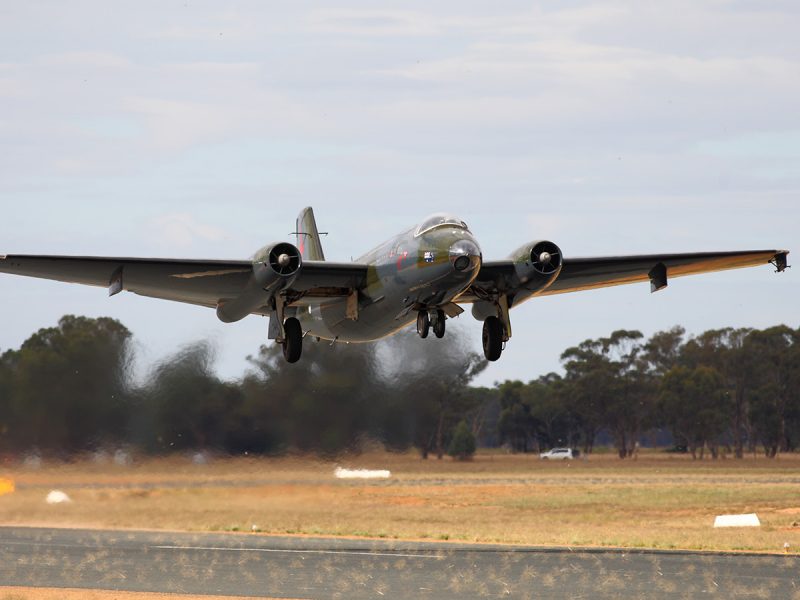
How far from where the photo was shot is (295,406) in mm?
36250

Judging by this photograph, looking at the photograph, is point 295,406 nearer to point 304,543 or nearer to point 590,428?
point 304,543

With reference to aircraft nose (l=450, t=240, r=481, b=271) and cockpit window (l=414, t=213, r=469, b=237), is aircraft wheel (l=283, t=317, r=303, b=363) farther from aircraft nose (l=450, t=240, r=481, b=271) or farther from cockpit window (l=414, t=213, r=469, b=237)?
aircraft nose (l=450, t=240, r=481, b=271)

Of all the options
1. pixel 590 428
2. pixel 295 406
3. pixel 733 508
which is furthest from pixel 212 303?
pixel 590 428

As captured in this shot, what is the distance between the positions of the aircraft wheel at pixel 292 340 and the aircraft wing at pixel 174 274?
88 cm

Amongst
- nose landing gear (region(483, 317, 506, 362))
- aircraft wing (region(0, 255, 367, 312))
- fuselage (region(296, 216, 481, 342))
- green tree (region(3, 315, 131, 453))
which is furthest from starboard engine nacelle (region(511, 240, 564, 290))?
green tree (region(3, 315, 131, 453))

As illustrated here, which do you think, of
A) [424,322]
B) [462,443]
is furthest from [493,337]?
[462,443]

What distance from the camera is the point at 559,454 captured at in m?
106

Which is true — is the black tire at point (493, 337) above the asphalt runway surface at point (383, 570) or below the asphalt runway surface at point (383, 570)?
above

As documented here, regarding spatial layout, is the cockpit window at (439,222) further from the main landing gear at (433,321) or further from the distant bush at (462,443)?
the distant bush at (462,443)

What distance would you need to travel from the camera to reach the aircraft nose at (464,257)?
2438 cm

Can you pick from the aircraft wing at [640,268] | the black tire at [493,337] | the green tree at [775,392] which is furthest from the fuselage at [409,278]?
the green tree at [775,392]

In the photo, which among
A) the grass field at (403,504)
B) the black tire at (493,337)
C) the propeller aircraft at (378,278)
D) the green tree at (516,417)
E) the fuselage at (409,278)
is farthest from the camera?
the green tree at (516,417)

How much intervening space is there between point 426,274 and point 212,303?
24.8 ft

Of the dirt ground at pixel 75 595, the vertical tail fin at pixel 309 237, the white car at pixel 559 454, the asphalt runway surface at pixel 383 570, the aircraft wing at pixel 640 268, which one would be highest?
the vertical tail fin at pixel 309 237
